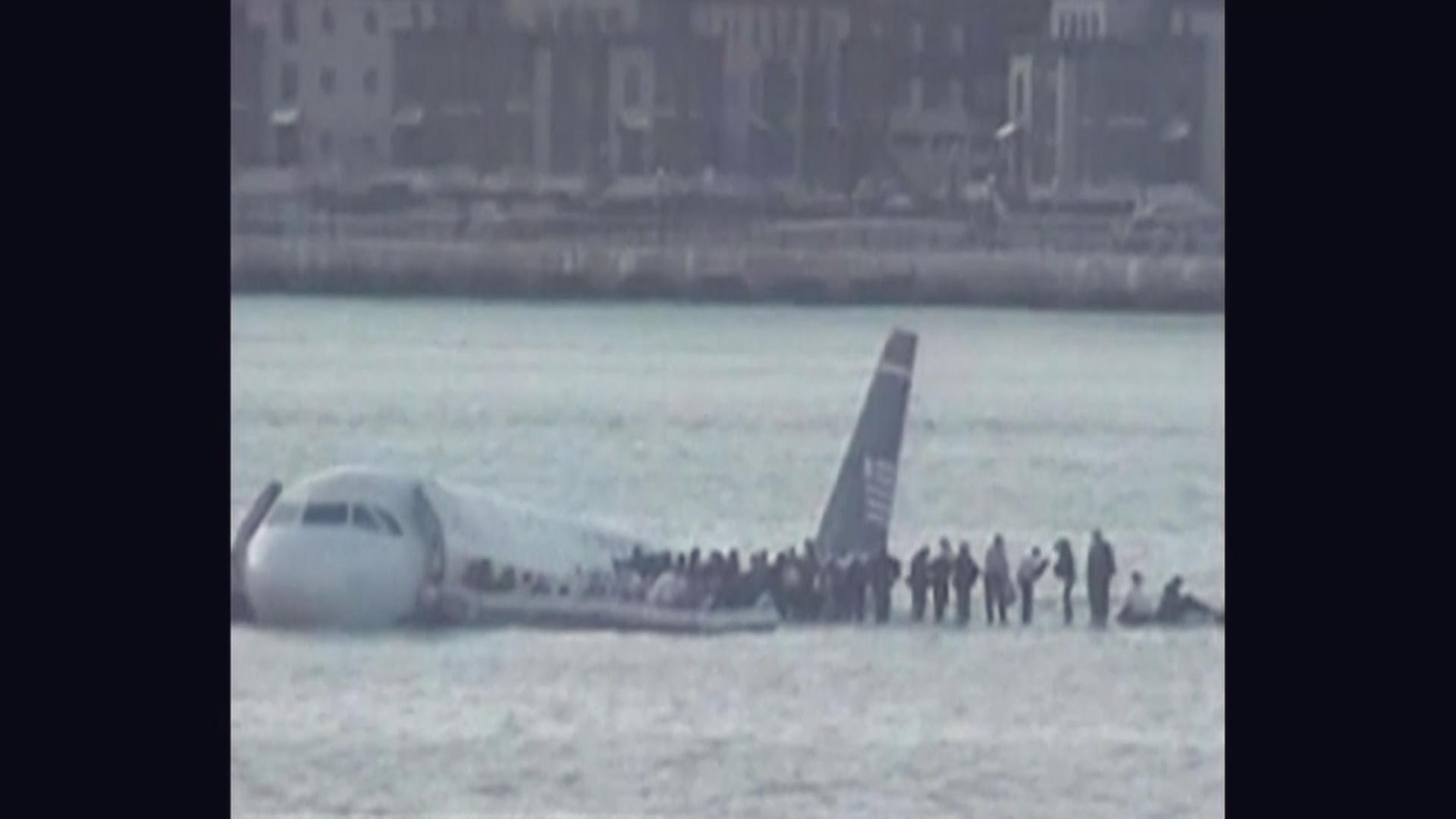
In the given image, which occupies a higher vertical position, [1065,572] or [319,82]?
[319,82]

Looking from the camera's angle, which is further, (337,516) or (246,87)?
(246,87)

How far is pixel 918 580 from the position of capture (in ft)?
17.4

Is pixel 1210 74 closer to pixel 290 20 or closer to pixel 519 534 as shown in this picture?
pixel 519 534

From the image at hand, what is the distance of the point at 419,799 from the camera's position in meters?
5.21

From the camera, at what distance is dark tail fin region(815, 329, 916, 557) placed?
208 inches

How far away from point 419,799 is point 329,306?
585mm

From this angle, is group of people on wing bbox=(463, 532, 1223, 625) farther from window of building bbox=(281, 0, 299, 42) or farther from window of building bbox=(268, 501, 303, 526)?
window of building bbox=(281, 0, 299, 42)

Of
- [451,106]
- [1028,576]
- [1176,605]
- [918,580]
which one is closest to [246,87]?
[451,106]

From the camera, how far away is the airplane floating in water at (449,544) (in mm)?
5215

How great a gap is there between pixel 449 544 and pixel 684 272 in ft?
1.37

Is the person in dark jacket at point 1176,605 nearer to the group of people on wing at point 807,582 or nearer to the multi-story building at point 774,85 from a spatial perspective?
the group of people on wing at point 807,582
